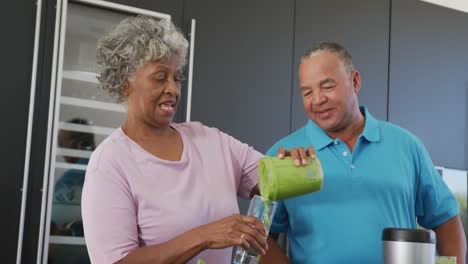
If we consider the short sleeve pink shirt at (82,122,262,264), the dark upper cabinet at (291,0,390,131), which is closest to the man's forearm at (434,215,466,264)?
the short sleeve pink shirt at (82,122,262,264)

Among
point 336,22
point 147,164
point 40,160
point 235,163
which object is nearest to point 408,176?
point 235,163

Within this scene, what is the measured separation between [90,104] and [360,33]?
1579mm

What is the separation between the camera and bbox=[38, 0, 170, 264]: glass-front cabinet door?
7.82 ft

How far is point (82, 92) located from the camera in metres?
2.51

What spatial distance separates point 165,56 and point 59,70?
122 centimetres

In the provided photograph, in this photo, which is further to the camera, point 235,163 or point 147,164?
point 235,163

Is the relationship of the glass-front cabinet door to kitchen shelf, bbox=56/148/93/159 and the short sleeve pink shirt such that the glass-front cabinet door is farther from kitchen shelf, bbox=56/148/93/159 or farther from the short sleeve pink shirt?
the short sleeve pink shirt

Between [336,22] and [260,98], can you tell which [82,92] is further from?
[336,22]

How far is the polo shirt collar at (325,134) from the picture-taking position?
1465mm

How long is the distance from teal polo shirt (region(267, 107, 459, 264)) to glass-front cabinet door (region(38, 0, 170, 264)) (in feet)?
4.00

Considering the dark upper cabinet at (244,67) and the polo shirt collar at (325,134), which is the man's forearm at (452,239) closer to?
the polo shirt collar at (325,134)

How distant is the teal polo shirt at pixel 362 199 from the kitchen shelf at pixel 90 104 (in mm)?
1241

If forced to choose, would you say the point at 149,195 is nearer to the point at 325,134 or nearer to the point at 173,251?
the point at 173,251

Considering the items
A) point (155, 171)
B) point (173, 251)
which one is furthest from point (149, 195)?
point (173, 251)
